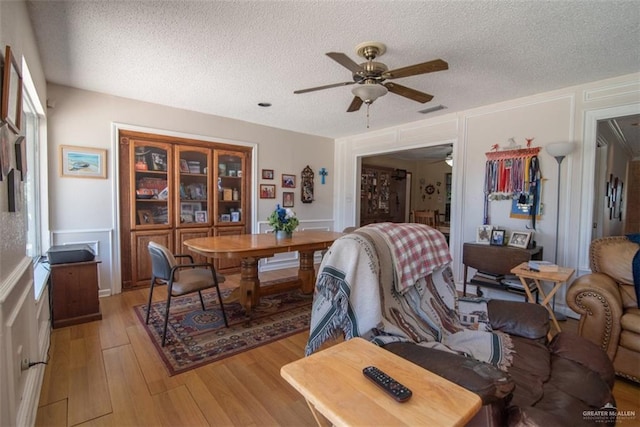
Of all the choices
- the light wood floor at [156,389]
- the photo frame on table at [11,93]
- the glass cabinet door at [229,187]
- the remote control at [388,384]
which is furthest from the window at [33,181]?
the remote control at [388,384]

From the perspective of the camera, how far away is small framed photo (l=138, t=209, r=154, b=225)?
388 cm

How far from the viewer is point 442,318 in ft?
5.91

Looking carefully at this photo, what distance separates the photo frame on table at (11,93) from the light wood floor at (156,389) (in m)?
1.57

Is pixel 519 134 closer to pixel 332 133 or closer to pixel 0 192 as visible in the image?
pixel 332 133

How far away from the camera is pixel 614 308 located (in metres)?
1.99

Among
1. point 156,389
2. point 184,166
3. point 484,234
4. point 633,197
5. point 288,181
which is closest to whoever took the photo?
point 156,389

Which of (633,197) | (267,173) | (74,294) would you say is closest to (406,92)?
(267,173)

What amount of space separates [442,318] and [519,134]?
110 inches

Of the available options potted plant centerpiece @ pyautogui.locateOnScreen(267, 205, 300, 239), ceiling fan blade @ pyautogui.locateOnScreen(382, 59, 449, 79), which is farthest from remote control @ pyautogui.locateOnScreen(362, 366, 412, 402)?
potted plant centerpiece @ pyautogui.locateOnScreen(267, 205, 300, 239)

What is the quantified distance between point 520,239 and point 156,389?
3622 millimetres

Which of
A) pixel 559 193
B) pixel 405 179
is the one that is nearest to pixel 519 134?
pixel 559 193

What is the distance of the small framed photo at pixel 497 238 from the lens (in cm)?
339

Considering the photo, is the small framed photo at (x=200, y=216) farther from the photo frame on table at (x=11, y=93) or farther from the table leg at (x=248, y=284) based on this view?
the photo frame on table at (x=11, y=93)

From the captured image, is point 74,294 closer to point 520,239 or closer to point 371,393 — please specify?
point 371,393
